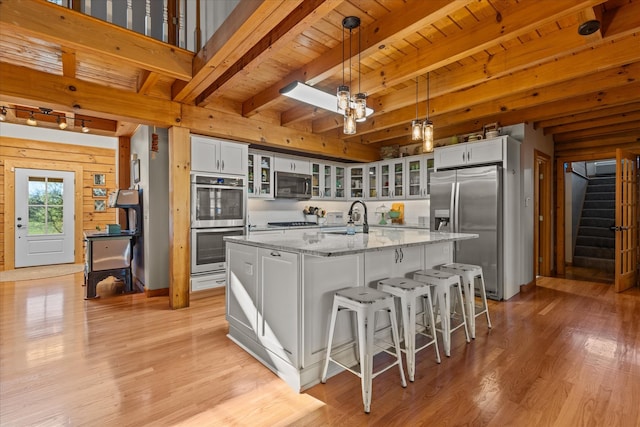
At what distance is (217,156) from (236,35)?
2.22 meters

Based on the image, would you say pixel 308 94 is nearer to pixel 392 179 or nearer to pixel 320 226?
pixel 320 226

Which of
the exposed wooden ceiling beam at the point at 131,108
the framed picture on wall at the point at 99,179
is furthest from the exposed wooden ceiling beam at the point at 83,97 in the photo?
the framed picture on wall at the point at 99,179

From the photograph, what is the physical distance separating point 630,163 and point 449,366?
4.86 metres

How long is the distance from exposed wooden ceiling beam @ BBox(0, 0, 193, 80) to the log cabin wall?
215 inches

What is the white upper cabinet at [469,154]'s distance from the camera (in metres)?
4.22

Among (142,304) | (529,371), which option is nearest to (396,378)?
(529,371)

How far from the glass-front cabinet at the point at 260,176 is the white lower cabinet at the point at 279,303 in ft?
8.70

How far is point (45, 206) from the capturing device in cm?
660

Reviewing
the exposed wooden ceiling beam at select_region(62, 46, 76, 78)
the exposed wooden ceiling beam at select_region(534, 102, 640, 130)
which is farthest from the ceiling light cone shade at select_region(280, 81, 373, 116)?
the exposed wooden ceiling beam at select_region(534, 102, 640, 130)

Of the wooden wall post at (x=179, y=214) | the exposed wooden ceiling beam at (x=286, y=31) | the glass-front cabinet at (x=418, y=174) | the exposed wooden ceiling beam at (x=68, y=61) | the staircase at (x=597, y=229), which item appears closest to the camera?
the exposed wooden ceiling beam at (x=286, y=31)

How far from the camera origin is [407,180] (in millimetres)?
5770

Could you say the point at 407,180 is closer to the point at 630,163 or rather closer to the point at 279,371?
the point at 630,163

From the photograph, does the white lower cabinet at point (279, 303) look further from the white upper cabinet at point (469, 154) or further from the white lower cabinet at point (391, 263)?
the white upper cabinet at point (469, 154)

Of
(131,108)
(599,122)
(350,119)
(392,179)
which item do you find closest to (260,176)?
(131,108)
